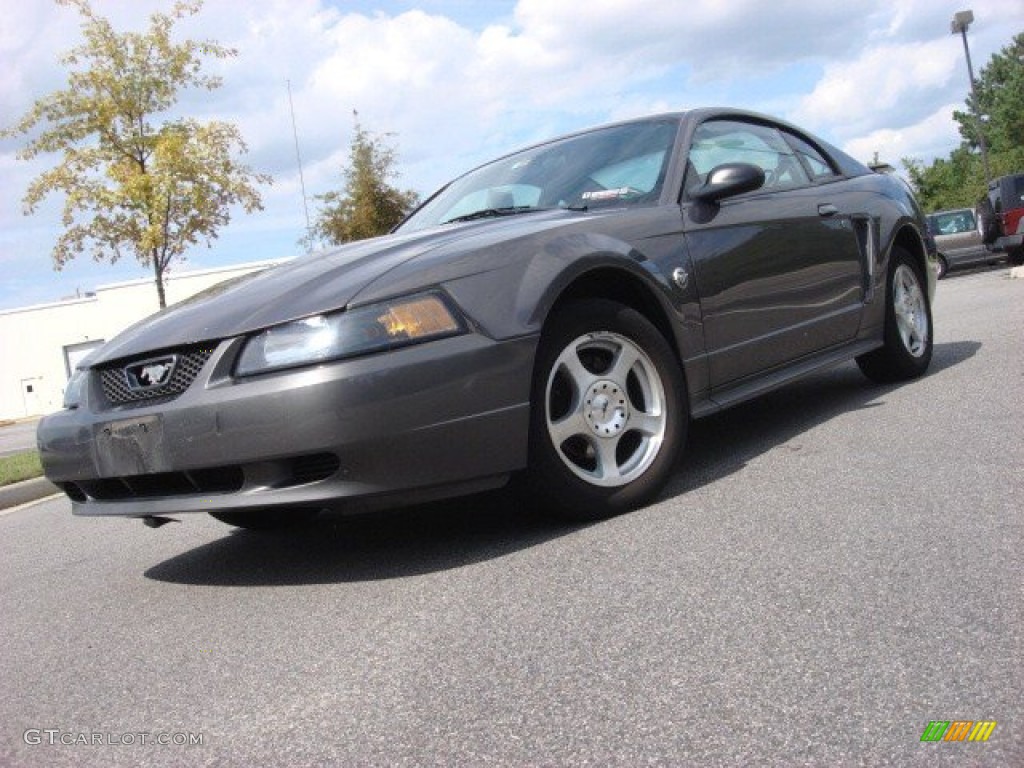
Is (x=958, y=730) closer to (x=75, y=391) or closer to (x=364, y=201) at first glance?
(x=75, y=391)

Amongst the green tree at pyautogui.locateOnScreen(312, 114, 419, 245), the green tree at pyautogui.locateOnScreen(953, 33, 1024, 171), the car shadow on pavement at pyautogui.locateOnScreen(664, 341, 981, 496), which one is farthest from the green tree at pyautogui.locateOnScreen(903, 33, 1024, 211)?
the car shadow on pavement at pyautogui.locateOnScreen(664, 341, 981, 496)

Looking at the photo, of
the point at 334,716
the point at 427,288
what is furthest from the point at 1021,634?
the point at 427,288

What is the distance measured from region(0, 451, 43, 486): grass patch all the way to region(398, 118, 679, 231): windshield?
13.8 ft

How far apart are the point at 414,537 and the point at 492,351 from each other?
2.82 feet

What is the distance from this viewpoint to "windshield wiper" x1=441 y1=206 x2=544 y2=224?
4205 mm

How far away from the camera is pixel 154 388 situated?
324cm

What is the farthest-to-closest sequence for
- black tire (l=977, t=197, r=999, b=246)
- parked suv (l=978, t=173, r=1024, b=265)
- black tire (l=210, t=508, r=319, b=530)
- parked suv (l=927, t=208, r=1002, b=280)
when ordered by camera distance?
parked suv (l=927, t=208, r=1002, b=280) < black tire (l=977, t=197, r=999, b=246) < parked suv (l=978, t=173, r=1024, b=265) < black tire (l=210, t=508, r=319, b=530)

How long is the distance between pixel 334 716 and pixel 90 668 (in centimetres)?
100

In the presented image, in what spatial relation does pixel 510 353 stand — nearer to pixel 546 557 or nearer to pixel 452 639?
pixel 546 557

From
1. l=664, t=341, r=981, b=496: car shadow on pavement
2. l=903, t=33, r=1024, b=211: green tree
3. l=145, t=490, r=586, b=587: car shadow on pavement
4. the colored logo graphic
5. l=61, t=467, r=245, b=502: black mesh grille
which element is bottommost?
the colored logo graphic

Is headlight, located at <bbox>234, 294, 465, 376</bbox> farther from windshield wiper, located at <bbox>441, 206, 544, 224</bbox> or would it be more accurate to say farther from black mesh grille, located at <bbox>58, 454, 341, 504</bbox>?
windshield wiper, located at <bbox>441, 206, 544, 224</bbox>

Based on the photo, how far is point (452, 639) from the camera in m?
2.51

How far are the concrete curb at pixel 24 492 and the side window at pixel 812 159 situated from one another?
18.3 feet

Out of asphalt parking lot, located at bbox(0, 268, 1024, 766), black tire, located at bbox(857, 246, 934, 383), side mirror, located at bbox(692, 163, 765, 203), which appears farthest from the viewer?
black tire, located at bbox(857, 246, 934, 383)
